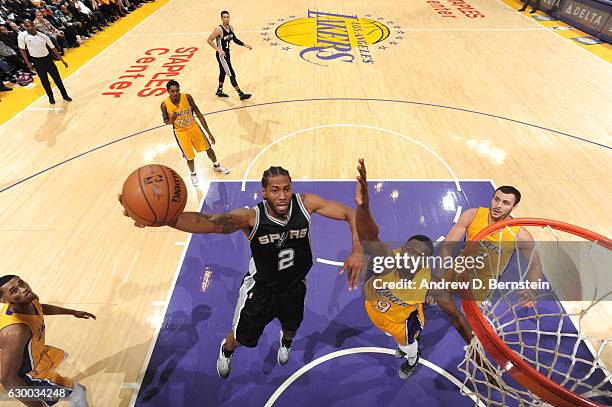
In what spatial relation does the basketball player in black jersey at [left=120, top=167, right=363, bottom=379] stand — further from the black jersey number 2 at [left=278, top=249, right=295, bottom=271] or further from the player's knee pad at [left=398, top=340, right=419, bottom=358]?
the player's knee pad at [left=398, top=340, right=419, bottom=358]

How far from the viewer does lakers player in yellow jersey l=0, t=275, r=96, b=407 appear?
8.41 ft

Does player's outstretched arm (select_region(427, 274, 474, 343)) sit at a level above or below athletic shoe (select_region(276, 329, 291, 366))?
above

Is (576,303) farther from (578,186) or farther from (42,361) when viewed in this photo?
(42,361)

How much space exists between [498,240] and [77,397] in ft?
13.1

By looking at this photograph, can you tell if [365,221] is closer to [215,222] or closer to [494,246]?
[215,222]

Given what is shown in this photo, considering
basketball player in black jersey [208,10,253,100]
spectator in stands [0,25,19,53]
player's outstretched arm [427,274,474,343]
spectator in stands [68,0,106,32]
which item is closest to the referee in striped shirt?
spectator in stands [0,25,19,53]

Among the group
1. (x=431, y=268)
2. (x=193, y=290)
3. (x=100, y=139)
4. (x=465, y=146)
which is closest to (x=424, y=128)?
(x=465, y=146)

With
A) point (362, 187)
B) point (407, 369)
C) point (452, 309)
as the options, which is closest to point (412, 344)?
point (407, 369)

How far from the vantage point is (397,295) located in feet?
10.1

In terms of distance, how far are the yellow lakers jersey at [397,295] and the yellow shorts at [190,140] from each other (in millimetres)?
3630

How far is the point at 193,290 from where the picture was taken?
4.39m

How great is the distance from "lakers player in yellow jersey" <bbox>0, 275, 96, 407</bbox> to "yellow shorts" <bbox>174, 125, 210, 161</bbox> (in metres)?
3.09

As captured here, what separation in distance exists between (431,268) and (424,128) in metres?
4.92

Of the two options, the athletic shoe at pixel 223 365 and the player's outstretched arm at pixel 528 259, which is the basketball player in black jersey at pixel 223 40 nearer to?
the athletic shoe at pixel 223 365
